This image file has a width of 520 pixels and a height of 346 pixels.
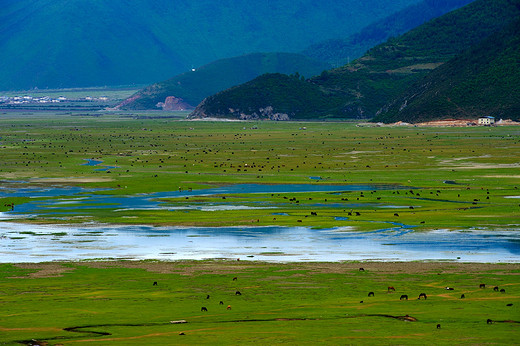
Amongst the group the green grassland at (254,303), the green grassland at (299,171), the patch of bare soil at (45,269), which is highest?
the green grassland at (299,171)

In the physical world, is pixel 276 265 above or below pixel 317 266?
above

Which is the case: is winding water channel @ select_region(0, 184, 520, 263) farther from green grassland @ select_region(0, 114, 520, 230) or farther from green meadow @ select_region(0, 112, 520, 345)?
green grassland @ select_region(0, 114, 520, 230)

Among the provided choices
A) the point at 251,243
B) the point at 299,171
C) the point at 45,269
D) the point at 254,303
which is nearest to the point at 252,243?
the point at 251,243

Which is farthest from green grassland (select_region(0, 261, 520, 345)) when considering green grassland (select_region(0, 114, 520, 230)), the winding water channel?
green grassland (select_region(0, 114, 520, 230))

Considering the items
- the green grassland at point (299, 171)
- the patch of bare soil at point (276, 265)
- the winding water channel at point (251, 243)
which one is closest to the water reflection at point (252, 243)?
the winding water channel at point (251, 243)

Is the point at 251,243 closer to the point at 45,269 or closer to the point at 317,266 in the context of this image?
the point at 317,266

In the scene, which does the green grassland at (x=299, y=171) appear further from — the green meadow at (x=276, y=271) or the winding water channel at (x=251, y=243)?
the winding water channel at (x=251, y=243)

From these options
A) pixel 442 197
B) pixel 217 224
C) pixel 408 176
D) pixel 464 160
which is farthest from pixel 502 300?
pixel 464 160
